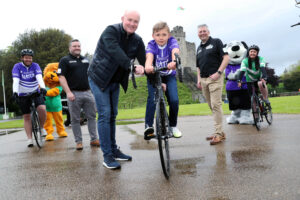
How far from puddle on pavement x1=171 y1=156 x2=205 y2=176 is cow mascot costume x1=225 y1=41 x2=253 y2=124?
4804mm

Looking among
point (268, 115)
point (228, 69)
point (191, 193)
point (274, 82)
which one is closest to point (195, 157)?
point (191, 193)

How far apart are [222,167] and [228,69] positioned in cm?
591

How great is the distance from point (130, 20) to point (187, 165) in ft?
7.02

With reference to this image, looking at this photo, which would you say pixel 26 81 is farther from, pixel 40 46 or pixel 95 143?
pixel 40 46

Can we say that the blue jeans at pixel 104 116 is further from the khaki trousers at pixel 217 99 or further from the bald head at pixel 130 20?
the khaki trousers at pixel 217 99

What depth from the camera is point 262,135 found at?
6.18 meters

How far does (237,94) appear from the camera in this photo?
8.87 m

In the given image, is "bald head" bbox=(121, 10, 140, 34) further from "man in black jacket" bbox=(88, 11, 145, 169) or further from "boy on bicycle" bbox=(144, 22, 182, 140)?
"boy on bicycle" bbox=(144, 22, 182, 140)

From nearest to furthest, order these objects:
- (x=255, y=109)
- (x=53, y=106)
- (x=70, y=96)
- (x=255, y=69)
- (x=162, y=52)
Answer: (x=162, y=52)
(x=70, y=96)
(x=255, y=109)
(x=255, y=69)
(x=53, y=106)

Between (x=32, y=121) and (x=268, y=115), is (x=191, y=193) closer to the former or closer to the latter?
(x=32, y=121)

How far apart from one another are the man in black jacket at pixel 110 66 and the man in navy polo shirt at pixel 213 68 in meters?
1.90

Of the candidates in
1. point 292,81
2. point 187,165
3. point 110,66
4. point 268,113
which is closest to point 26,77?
point 110,66

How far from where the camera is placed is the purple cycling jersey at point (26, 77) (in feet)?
22.3

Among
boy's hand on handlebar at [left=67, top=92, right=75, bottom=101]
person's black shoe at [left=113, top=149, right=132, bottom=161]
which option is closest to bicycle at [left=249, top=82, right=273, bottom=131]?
person's black shoe at [left=113, top=149, right=132, bottom=161]
